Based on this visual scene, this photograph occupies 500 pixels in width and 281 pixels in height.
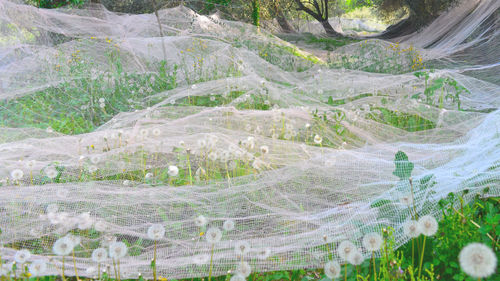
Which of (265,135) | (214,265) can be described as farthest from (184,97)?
(214,265)

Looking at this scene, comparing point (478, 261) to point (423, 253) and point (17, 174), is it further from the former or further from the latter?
point (17, 174)

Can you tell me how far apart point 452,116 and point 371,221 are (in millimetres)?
2026

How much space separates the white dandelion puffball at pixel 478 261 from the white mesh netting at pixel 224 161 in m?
0.66

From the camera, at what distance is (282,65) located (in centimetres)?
743

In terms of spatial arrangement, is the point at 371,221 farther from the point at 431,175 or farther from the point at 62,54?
Result: the point at 62,54

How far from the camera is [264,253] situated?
163cm

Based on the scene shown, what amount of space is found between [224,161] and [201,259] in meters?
1.02

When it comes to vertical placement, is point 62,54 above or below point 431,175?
above

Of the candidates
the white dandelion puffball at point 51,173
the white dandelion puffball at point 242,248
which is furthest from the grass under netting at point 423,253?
the white dandelion puffball at point 51,173

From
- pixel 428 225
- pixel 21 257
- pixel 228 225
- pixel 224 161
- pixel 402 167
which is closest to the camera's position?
pixel 428 225

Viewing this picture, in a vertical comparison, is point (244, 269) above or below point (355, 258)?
below

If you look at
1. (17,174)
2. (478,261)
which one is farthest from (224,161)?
(478,261)

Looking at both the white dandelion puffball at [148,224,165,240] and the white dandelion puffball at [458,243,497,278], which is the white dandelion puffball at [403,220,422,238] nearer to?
the white dandelion puffball at [458,243,497,278]

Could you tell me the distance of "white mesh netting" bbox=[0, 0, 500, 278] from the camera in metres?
1.81
